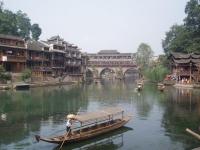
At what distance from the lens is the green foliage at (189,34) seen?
9640cm

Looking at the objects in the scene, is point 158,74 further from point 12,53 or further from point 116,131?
point 116,131

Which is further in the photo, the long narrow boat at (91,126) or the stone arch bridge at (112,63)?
the stone arch bridge at (112,63)

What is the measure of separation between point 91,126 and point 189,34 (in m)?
76.4

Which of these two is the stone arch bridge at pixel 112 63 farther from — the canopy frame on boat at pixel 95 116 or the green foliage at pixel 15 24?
the canopy frame on boat at pixel 95 116

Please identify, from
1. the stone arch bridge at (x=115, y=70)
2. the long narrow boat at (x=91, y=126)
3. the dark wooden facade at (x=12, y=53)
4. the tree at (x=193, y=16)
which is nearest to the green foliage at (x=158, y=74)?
the tree at (x=193, y=16)

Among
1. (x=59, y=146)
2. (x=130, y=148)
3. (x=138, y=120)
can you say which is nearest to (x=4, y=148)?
(x=59, y=146)

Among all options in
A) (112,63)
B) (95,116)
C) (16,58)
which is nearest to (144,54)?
(112,63)

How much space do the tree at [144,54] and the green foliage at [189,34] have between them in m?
31.1

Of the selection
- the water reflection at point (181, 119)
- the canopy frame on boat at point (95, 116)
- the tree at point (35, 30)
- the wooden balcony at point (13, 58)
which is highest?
the tree at point (35, 30)

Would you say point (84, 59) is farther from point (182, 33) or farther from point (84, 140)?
point (84, 140)

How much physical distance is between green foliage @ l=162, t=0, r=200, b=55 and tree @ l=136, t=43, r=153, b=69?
3106cm

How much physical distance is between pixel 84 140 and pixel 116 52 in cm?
12720

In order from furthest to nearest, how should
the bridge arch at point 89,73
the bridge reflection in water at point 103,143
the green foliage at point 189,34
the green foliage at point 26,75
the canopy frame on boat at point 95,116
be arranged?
1. the bridge arch at point 89,73
2. the green foliage at point 189,34
3. the green foliage at point 26,75
4. the canopy frame on boat at point 95,116
5. the bridge reflection in water at point 103,143

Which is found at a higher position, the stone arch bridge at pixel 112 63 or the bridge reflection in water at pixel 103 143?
the stone arch bridge at pixel 112 63
